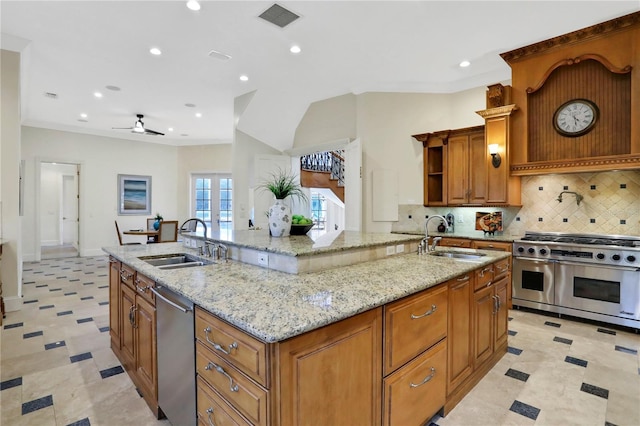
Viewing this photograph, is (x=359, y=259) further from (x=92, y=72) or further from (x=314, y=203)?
(x=314, y=203)

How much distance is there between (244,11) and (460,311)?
10.6 feet

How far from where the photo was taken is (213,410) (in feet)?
4.47

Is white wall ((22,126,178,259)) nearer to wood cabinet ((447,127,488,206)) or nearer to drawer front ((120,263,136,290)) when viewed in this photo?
drawer front ((120,263,136,290))

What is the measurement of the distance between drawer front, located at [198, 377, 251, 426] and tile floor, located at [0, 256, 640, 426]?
0.72 meters

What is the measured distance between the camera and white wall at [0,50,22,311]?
3.71 m

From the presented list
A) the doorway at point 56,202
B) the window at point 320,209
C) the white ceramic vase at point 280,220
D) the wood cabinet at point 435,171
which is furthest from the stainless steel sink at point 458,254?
the doorway at point 56,202

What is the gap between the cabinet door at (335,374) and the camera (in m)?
1.11

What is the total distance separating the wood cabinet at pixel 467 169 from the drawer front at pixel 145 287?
4.08 meters

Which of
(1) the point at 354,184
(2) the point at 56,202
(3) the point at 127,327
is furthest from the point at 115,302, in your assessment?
(2) the point at 56,202

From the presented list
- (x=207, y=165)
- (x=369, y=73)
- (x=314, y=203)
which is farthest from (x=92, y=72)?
(x=314, y=203)

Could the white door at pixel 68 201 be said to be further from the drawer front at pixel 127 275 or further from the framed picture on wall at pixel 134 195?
the drawer front at pixel 127 275

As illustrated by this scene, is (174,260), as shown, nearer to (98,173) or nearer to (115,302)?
(115,302)

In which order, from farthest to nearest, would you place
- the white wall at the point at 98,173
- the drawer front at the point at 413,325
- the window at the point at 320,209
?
the window at the point at 320,209, the white wall at the point at 98,173, the drawer front at the point at 413,325

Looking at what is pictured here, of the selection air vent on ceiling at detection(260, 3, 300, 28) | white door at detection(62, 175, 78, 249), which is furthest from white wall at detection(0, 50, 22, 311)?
white door at detection(62, 175, 78, 249)
